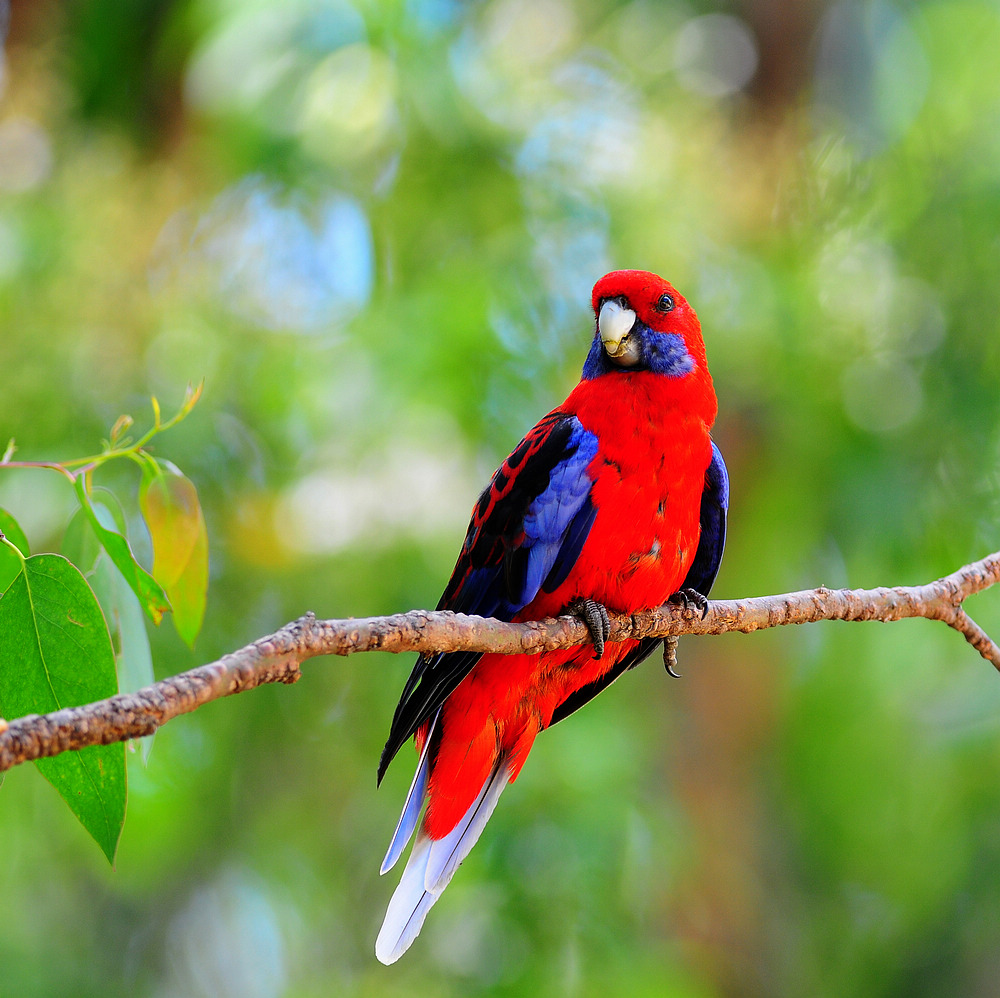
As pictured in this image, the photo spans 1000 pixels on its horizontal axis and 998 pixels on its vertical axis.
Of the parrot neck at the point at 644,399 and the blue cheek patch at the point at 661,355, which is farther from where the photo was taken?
the blue cheek patch at the point at 661,355

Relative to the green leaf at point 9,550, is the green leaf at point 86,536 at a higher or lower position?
higher

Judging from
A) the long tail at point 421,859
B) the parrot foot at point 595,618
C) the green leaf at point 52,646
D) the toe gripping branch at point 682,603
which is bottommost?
the long tail at point 421,859

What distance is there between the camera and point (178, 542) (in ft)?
5.74

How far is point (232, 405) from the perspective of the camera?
208 inches

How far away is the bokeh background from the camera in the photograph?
518 cm

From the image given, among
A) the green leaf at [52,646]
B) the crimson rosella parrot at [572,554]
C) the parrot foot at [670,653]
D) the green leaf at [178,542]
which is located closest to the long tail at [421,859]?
the crimson rosella parrot at [572,554]

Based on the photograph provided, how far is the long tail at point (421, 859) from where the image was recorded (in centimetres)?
240

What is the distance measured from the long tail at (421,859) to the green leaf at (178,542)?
95 centimetres

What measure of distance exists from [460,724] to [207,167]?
448cm

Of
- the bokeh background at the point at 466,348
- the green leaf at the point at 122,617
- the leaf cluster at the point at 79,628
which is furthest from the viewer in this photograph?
the bokeh background at the point at 466,348

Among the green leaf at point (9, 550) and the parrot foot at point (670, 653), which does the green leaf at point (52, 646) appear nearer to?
the green leaf at point (9, 550)

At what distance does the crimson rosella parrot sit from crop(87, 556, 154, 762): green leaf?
0.62 m

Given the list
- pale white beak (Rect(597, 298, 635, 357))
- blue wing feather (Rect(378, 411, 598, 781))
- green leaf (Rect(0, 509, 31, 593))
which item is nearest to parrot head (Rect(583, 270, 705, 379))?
pale white beak (Rect(597, 298, 635, 357))

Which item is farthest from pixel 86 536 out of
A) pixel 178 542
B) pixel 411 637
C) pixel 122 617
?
pixel 411 637
